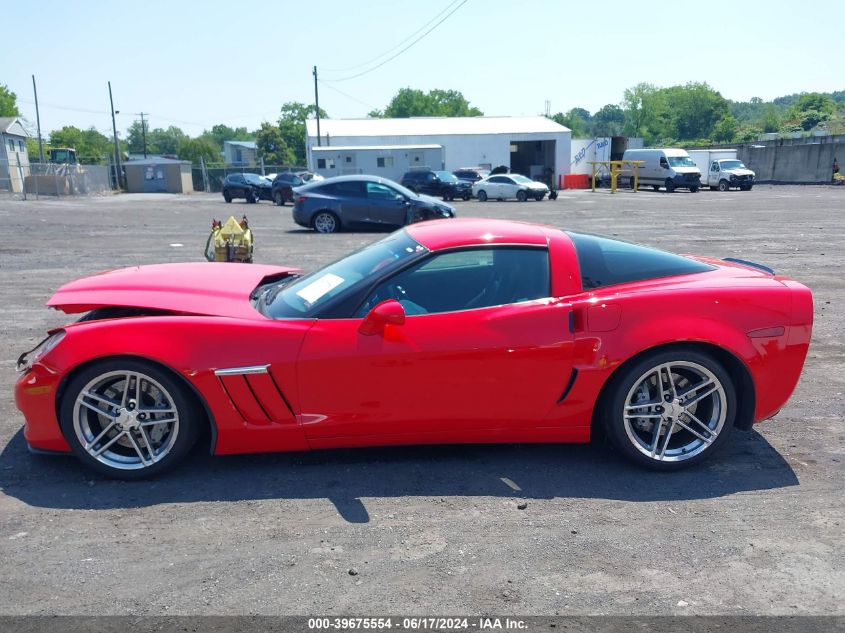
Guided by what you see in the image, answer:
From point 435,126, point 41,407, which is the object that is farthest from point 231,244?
point 435,126

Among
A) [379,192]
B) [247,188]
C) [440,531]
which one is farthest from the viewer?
[247,188]

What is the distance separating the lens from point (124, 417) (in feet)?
12.3

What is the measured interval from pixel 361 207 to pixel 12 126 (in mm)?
46830

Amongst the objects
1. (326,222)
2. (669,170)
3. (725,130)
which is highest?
Result: (725,130)

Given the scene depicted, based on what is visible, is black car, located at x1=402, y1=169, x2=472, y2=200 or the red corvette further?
black car, located at x1=402, y1=169, x2=472, y2=200

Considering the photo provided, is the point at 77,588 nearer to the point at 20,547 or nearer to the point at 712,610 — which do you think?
the point at 20,547

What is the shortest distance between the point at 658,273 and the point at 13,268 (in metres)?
10.9

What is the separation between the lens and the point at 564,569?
3037 mm

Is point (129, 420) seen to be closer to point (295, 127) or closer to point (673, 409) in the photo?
point (673, 409)

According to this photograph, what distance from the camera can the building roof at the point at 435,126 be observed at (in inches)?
2013

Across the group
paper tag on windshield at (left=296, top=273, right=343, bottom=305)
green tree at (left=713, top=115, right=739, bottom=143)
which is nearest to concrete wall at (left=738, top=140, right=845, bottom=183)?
paper tag on windshield at (left=296, top=273, right=343, bottom=305)

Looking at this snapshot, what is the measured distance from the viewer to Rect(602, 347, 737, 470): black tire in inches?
152

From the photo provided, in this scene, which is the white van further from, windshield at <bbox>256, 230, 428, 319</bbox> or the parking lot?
windshield at <bbox>256, 230, 428, 319</bbox>

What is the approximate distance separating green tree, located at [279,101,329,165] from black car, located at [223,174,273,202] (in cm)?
7248
